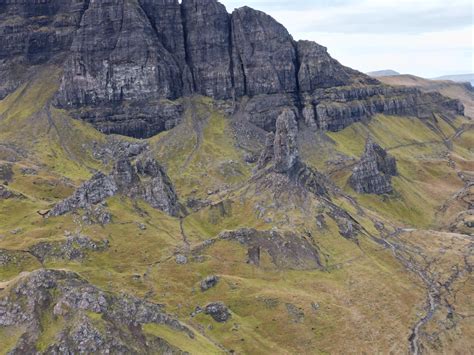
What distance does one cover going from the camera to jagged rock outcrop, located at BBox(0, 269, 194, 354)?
109000 millimetres

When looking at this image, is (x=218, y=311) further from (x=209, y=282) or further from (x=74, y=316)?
(x=74, y=316)

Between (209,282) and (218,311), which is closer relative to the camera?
(218,311)

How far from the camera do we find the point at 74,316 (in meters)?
114

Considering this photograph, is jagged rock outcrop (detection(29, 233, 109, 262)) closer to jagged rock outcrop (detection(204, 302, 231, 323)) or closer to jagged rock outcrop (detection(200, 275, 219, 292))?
jagged rock outcrop (detection(200, 275, 219, 292))

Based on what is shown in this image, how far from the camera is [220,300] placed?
173875 millimetres

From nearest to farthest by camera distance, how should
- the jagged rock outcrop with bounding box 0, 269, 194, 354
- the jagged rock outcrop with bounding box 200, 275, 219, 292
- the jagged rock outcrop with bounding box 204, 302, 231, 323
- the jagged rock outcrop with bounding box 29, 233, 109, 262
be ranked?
1. the jagged rock outcrop with bounding box 0, 269, 194, 354
2. the jagged rock outcrop with bounding box 204, 302, 231, 323
3. the jagged rock outcrop with bounding box 200, 275, 219, 292
4. the jagged rock outcrop with bounding box 29, 233, 109, 262

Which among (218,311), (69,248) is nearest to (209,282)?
(218,311)

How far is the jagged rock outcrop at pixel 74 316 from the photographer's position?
109000 millimetres

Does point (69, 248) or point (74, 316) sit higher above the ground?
point (74, 316)

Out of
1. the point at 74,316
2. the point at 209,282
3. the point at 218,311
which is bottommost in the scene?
the point at 218,311

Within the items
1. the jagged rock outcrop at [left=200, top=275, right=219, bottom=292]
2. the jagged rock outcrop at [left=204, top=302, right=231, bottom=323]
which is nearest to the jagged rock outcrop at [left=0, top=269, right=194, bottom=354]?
the jagged rock outcrop at [left=204, top=302, right=231, bottom=323]

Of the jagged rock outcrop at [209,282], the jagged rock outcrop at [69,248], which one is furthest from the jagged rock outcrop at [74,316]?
the jagged rock outcrop at [69,248]

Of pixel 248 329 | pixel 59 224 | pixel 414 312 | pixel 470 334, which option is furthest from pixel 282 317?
pixel 59 224

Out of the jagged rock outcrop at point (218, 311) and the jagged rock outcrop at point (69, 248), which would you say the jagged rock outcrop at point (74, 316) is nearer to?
the jagged rock outcrop at point (218, 311)
